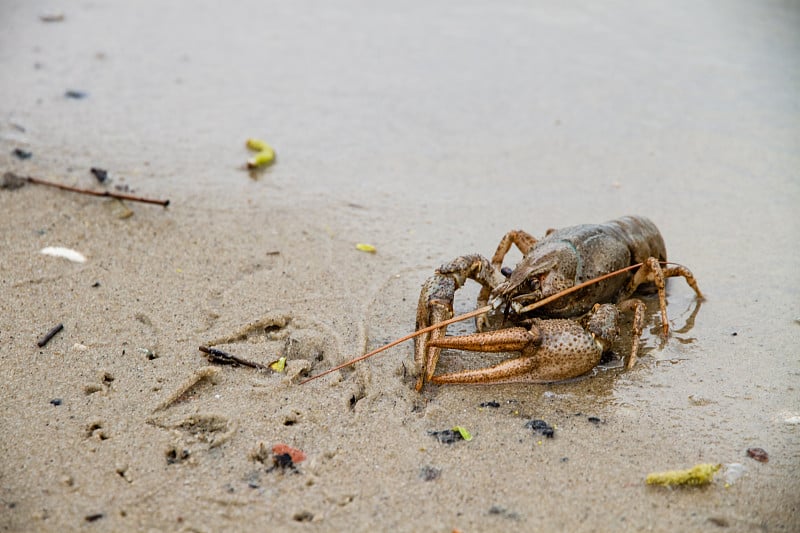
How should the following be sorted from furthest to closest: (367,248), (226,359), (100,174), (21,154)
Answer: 1. (21,154)
2. (100,174)
3. (367,248)
4. (226,359)

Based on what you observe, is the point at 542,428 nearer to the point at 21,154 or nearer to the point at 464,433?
the point at 464,433

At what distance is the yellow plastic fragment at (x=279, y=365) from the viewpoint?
3672mm

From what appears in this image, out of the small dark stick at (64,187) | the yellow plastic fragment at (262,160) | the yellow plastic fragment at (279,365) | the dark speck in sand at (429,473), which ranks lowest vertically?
the dark speck in sand at (429,473)

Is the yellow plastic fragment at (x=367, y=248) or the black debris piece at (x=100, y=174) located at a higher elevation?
the black debris piece at (x=100, y=174)

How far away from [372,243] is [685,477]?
2608 millimetres

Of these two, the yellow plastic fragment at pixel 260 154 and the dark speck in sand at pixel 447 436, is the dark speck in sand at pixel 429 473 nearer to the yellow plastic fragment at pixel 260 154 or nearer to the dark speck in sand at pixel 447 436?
the dark speck in sand at pixel 447 436

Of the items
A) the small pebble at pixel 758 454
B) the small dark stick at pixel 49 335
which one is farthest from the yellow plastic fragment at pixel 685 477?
the small dark stick at pixel 49 335

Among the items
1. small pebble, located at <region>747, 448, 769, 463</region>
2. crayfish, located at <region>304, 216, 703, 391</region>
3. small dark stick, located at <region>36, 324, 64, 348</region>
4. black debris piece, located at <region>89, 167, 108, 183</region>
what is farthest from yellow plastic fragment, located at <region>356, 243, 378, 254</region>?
small pebble, located at <region>747, 448, 769, 463</region>

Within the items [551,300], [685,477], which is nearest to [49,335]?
[551,300]

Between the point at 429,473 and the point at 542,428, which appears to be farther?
the point at 542,428

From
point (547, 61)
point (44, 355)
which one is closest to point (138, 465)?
point (44, 355)

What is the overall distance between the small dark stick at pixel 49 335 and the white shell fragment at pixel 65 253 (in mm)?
750

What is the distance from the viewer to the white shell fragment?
446cm

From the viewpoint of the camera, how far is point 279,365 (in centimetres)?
369
